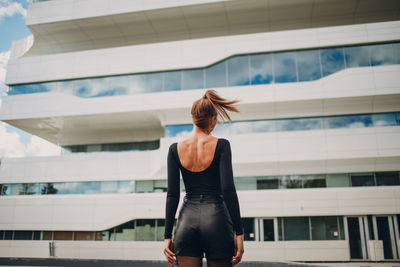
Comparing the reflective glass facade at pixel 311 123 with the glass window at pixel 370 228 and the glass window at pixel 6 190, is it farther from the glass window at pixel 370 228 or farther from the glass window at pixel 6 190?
the glass window at pixel 6 190

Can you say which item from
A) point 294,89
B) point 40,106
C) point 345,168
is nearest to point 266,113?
point 294,89

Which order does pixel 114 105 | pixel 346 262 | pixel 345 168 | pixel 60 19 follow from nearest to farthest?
pixel 346 262 → pixel 345 168 → pixel 114 105 → pixel 60 19

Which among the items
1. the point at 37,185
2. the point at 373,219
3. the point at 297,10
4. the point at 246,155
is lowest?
the point at 373,219

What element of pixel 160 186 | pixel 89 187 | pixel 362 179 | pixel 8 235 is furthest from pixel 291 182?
pixel 8 235

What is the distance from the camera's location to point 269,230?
19734 mm

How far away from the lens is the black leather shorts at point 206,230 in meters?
2.31

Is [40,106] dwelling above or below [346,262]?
above

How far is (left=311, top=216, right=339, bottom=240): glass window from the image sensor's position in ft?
63.3

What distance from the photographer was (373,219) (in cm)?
1914

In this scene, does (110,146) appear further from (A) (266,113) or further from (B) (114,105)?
(A) (266,113)

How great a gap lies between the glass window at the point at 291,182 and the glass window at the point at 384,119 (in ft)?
18.4

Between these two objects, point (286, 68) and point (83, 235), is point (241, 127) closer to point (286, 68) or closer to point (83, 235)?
point (286, 68)

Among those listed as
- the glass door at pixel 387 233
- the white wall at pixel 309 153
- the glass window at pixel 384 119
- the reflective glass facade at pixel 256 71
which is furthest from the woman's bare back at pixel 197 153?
the glass window at pixel 384 119

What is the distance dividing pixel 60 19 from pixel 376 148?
22758 mm
